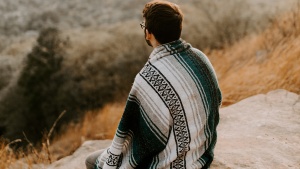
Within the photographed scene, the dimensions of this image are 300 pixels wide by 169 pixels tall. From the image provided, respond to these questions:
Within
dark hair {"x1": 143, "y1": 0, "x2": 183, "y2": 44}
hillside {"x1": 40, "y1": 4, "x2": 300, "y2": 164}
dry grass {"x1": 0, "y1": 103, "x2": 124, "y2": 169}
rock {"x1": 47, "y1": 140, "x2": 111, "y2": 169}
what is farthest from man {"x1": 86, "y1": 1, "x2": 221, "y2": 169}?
dry grass {"x1": 0, "y1": 103, "x2": 124, "y2": 169}

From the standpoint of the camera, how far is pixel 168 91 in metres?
1.75

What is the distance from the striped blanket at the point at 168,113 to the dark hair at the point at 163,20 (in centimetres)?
5

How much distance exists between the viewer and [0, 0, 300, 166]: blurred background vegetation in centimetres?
421

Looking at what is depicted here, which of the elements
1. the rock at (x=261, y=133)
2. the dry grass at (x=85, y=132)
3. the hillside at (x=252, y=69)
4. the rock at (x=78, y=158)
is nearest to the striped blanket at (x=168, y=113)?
the rock at (x=261, y=133)

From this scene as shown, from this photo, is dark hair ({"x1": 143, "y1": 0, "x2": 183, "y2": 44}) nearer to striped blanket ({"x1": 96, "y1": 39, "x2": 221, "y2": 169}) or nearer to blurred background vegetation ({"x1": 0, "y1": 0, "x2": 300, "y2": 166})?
striped blanket ({"x1": 96, "y1": 39, "x2": 221, "y2": 169})

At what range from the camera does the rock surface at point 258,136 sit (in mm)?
2396

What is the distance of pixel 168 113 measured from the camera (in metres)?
1.77

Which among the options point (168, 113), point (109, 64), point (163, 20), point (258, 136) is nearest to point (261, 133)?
point (258, 136)

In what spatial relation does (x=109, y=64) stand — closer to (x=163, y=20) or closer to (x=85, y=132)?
(x=85, y=132)

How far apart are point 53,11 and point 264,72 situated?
4.34m

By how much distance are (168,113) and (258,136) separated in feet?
3.85

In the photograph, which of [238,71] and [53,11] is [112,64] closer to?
[238,71]

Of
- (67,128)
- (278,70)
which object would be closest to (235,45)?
(278,70)

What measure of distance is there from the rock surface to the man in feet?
1.88
